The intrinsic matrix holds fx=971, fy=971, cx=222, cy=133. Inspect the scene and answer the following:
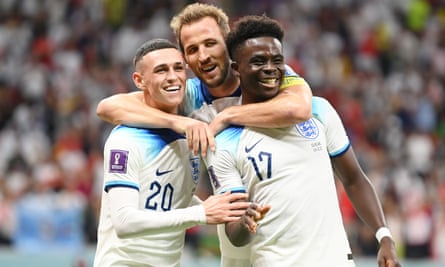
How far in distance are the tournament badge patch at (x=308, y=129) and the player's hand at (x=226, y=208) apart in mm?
507

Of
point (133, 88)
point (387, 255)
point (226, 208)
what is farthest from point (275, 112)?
point (133, 88)

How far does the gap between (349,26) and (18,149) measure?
5882 mm

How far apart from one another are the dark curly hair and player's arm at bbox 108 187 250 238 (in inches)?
35.1

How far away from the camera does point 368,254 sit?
11695 mm

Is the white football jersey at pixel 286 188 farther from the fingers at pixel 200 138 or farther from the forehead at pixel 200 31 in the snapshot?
the forehead at pixel 200 31

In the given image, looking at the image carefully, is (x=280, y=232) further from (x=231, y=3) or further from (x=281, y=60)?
(x=231, y=3)

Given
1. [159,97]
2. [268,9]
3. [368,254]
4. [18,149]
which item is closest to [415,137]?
[368,254]

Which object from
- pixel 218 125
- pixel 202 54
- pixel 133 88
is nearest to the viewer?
pixel 218 125

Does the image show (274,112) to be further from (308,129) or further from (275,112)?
(308,129)

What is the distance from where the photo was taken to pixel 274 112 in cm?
531

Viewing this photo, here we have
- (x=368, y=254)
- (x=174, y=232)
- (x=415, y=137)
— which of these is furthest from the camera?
(x=415, y=137)

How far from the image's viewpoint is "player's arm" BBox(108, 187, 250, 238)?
17.3 feet

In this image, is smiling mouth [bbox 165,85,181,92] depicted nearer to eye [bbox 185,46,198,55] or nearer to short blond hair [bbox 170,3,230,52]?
eye [bbox 185,46,198,55]

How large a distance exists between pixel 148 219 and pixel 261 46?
1.15 m
